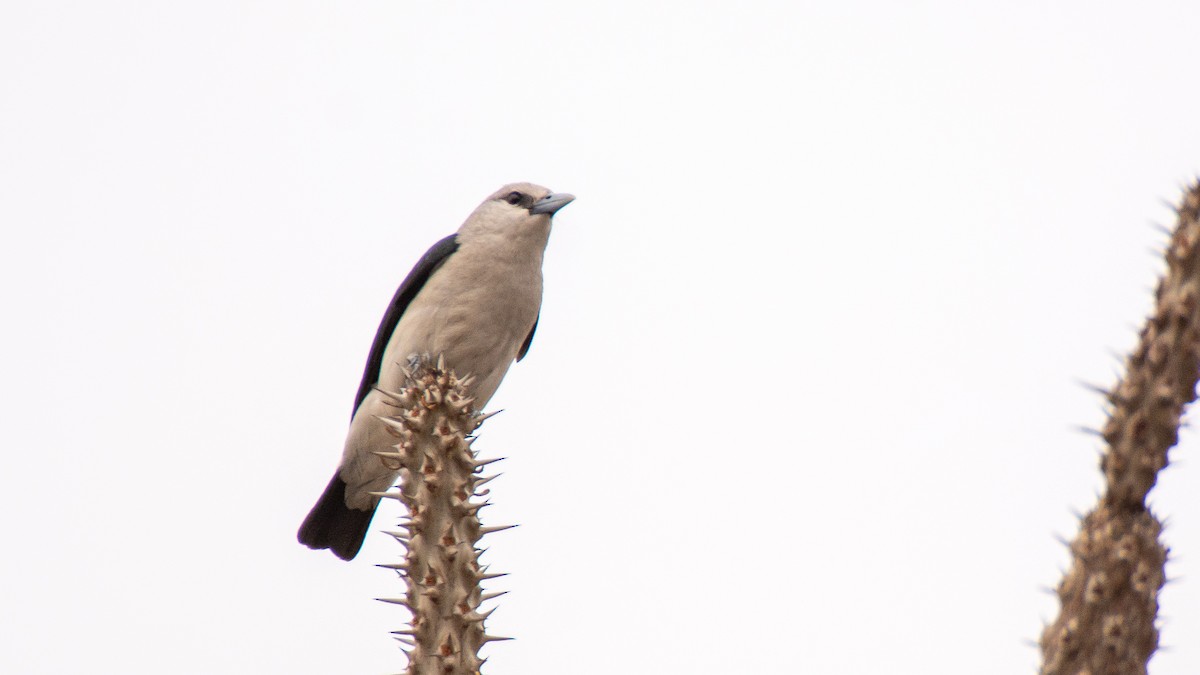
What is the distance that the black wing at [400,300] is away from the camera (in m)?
9.23

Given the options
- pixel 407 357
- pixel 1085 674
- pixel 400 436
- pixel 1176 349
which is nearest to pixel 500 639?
pixel 400 436

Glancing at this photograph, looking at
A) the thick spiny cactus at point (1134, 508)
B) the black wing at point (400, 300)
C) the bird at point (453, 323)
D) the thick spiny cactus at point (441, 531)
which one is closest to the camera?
the thick spiny cactus at point (1134, 508)

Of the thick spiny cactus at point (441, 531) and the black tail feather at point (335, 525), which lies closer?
the thick spiny cactus at point (441, 531)

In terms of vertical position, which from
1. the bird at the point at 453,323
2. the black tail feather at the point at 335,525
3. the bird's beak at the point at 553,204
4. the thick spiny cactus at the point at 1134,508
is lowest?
the thick spiny cactus at the point at 1134,508

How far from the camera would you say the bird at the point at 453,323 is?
28.5 ft

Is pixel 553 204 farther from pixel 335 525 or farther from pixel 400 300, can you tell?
pixel 335 525

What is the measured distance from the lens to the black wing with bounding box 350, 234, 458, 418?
9234 millimetres

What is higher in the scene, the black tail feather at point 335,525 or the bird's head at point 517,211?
the bird's head at point 517,211

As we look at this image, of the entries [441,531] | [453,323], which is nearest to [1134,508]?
[441,531]

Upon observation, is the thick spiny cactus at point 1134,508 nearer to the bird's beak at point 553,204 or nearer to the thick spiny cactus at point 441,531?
the thick spiny cactus at point 441,531

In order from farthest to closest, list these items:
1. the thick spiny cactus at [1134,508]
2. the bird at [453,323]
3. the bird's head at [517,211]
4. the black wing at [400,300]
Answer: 1. the black wing at [400,300]
2. the bird's head at [517,211]
3. the bird at [453,323]
4. the thick spiny cactus at [1134,508]

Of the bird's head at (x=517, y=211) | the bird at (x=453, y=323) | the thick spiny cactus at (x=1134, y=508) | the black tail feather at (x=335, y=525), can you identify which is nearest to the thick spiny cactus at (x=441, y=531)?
the thick spiny cactus at (x=1134, y=508)

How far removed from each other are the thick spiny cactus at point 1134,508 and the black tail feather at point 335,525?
280 inches

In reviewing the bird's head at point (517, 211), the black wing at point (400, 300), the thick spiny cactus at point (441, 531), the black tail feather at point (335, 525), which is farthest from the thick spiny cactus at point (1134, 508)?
the black tail feather at point (335, 525)
